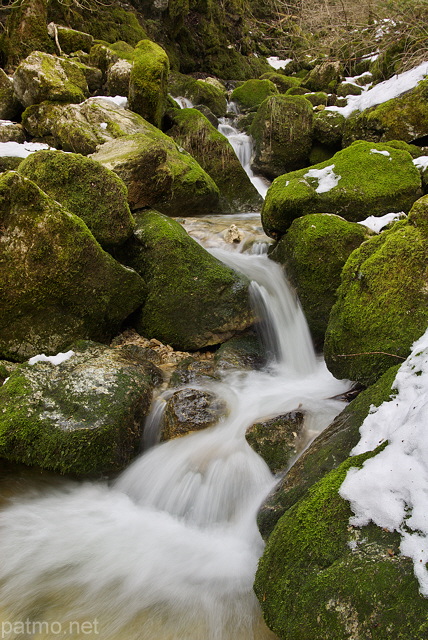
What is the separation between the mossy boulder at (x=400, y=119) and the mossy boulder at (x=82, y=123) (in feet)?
17.2

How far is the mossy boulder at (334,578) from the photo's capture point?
164 cm

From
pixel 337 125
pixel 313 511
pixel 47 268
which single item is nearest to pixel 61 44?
pixel 337 125

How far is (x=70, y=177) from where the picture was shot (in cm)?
548

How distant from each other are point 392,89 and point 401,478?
12.3 metres

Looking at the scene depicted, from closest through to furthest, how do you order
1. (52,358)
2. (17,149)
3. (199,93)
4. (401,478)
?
(401,478)
(52,358)
(17,149)
(199,93)

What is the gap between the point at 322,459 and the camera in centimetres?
273

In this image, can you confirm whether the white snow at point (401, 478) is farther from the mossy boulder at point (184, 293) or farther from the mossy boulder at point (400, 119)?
the mossy boulder at point (400, 119)

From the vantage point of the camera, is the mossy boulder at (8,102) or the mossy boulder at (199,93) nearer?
the mossy boulder at (8,102)

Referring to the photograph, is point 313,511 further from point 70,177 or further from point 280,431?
point 70,177

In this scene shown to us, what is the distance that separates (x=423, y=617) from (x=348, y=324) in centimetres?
250

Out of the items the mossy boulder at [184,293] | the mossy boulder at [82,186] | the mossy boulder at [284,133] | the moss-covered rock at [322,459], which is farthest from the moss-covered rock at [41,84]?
the moss-covered rock at [322,459]

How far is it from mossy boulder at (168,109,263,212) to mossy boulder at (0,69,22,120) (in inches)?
153

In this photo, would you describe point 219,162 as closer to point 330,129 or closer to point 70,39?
point 330,129

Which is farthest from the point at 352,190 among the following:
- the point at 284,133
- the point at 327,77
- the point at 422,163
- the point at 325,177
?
the point at 327,77
